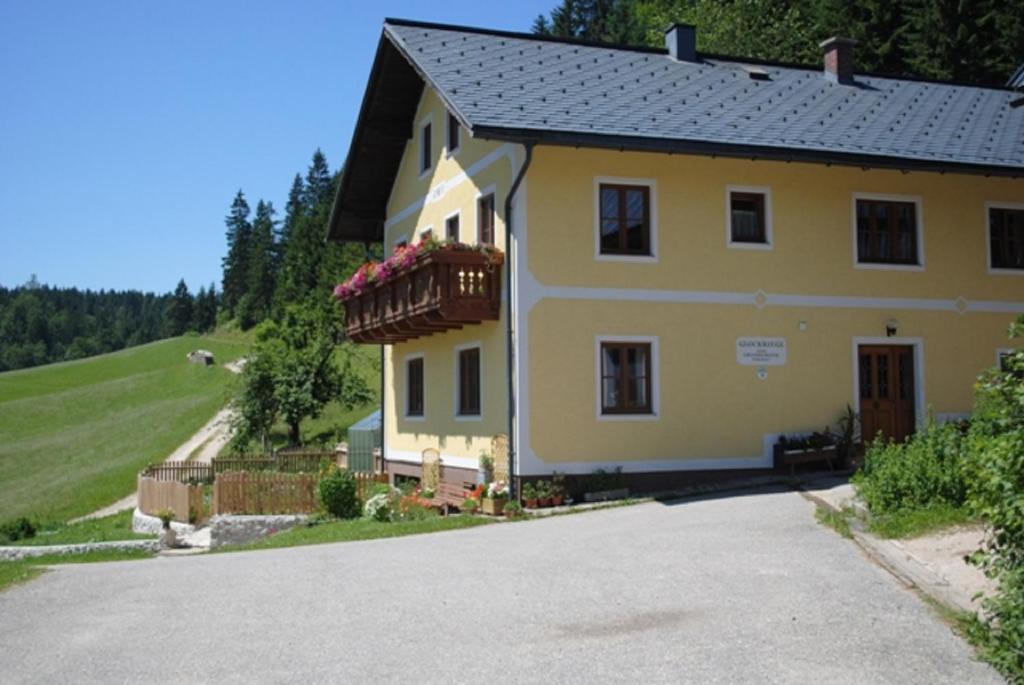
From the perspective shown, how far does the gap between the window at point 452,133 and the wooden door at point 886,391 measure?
922 centimetres

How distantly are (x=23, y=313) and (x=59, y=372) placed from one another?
89.0 metres

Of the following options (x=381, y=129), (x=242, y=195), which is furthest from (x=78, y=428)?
(x=242, y=195)

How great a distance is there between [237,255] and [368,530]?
440 ft

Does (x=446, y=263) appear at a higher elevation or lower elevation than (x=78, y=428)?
higher

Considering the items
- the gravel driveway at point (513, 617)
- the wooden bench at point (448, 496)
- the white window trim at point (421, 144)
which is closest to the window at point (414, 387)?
the wooden bench at point (448, 496)

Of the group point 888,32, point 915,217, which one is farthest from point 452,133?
point 888,32

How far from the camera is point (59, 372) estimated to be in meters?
100

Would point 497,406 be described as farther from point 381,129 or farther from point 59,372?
point 59,372

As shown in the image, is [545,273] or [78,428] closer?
[545,273]

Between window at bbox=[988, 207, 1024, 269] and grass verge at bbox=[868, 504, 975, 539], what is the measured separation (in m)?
11.8

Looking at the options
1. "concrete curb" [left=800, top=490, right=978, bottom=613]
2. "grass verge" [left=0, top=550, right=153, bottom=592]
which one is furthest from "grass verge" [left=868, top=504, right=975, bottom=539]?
"grass verge" [left=0, top=550, right=153, bottom=592]

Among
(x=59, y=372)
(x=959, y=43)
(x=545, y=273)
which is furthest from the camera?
(x=59, y=372)

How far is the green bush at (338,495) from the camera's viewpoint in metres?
20.8

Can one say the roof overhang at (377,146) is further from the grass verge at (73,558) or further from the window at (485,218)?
the grass verge at (73,558)
